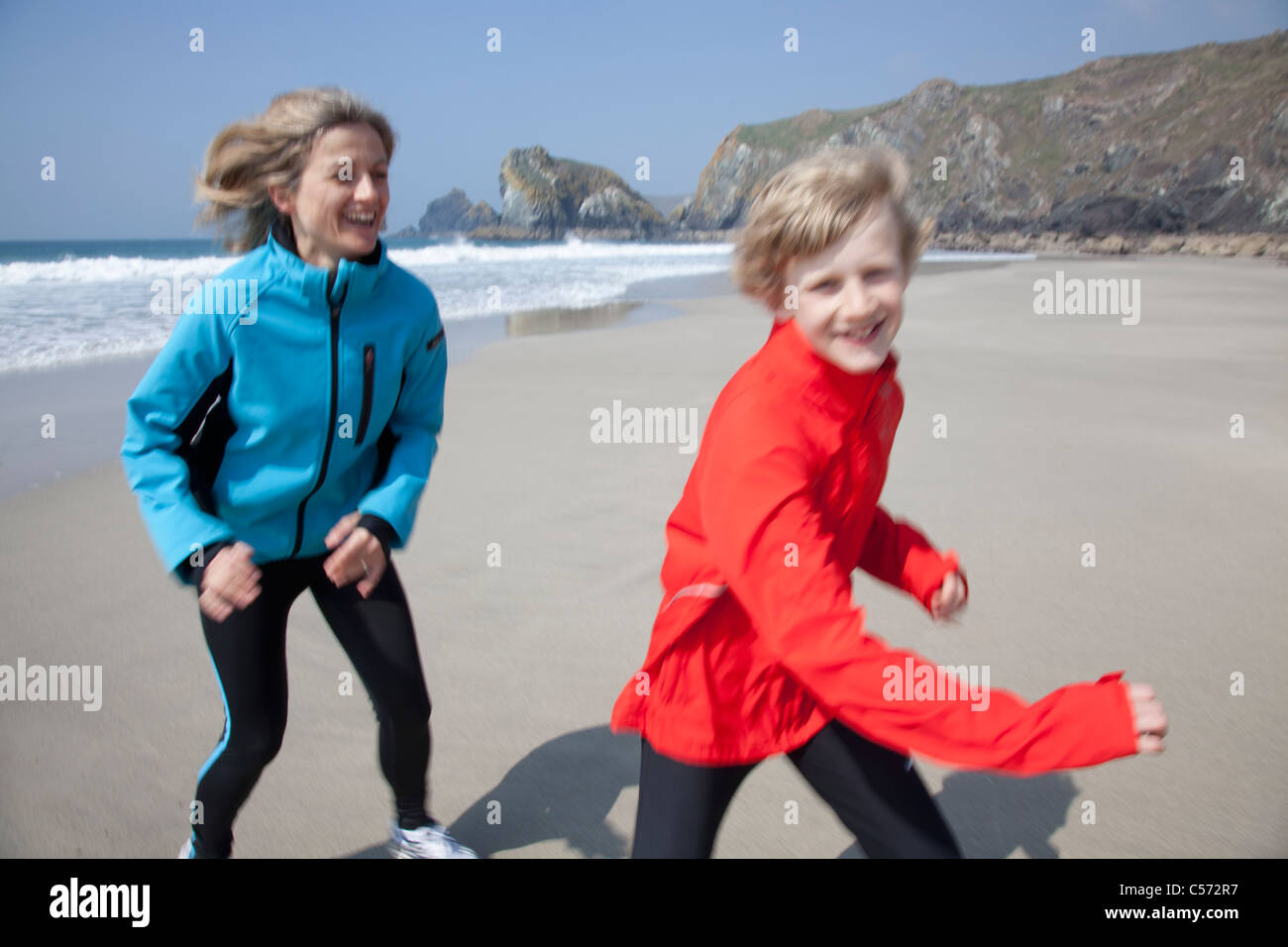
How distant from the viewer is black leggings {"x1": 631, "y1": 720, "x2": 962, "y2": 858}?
163cm

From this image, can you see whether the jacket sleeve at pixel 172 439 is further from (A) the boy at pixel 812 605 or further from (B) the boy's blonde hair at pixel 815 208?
(B) the boy's blonde hair at pixel 815 208

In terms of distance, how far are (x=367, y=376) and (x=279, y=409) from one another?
216 millimetres

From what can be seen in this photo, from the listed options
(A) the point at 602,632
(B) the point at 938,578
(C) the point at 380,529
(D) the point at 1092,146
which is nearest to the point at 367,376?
(C) the point at 380,529

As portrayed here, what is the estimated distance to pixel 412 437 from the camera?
2.30 metres

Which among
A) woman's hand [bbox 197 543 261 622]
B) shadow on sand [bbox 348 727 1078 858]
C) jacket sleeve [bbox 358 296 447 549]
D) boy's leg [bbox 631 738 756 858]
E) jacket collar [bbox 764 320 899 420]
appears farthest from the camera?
shadow on sand [bbox 348 727 1078 858]

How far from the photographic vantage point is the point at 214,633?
2008mm

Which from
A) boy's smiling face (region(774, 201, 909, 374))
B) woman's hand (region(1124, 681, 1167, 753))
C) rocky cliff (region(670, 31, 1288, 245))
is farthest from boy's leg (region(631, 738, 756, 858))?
rocky cliff (region(670, 31, 1288, 245))

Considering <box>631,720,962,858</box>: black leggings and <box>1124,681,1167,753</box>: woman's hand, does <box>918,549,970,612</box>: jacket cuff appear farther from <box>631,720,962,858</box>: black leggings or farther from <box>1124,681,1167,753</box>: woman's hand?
<box>1124,681,1167,753</box>: woman's hand

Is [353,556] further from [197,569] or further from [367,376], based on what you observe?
[367,376]

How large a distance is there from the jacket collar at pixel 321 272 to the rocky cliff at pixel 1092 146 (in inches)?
1285

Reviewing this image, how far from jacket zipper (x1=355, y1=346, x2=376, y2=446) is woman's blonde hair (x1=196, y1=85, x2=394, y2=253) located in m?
0.41

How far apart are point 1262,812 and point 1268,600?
157cm

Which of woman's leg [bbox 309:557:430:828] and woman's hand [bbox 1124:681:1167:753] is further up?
woman's hand [bbox 1124:681:1167:753]

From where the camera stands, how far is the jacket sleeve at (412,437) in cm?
215
